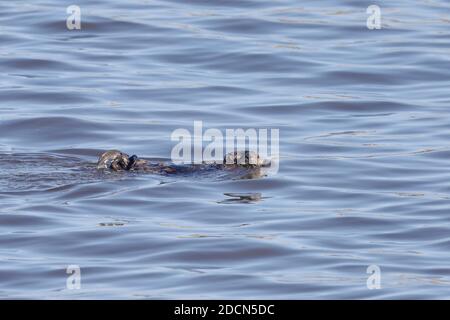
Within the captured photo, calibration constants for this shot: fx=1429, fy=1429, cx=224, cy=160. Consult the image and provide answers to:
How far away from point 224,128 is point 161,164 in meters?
1.90

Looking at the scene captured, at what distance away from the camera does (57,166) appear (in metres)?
15.1

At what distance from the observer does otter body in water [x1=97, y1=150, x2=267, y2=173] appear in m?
14.6

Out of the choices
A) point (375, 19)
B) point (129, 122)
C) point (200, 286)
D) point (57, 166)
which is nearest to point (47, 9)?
point (375, 19)

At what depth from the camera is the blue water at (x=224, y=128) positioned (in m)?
11.6

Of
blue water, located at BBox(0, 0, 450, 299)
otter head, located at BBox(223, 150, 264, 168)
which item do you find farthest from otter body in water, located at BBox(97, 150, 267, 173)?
blue water, located at BBox(0, 0, 450, 299)

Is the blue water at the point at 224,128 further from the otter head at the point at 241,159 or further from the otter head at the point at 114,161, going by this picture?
the otter head at the point at 241,159

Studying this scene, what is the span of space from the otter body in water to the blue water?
14 cm

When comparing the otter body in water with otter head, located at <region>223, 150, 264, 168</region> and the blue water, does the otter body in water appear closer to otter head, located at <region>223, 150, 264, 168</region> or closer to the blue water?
otter head, located at <region>223, 150, 264, 168</region>

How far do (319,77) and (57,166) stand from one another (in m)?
5.74

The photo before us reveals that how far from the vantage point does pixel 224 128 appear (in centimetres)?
1694

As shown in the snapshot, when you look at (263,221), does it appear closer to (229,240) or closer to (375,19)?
(229,240)

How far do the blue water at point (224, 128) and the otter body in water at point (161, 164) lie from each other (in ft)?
0.47
